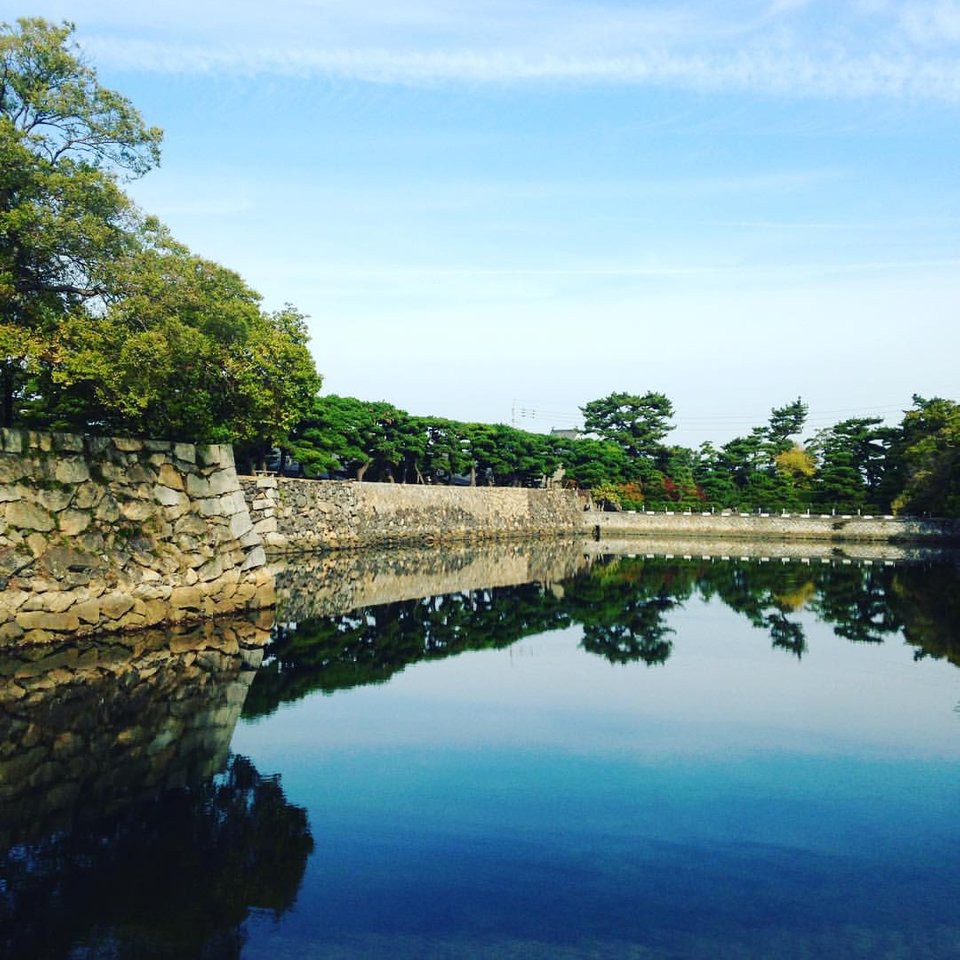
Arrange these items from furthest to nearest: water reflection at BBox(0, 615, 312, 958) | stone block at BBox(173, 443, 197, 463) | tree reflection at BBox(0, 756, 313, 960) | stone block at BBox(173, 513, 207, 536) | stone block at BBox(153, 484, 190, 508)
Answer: stone block at BBox(173, 443, 197, 463) < stone block at BBox(173, 513, 207, 536) < stone block at BBox(153, 484, 190, 508) < water reflection at BBox(0, 615, 312, 958) < tree reflection at BBox(0, 756, 313, 960)

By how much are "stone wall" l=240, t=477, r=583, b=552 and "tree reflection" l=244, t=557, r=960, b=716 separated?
12340 mm

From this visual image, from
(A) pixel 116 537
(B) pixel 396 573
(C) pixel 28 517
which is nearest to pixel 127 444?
(A) pixel 116 537

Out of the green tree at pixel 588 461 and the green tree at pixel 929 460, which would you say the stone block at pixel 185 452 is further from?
the green tree at pixel 588 461

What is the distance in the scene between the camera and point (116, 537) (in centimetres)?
1466

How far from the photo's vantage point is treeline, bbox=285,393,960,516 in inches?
1906

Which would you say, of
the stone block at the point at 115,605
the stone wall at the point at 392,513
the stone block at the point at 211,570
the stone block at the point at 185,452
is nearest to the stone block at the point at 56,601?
the stone block at the point at 115,605

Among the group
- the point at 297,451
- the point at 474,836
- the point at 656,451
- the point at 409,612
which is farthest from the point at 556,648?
the point at 656,451

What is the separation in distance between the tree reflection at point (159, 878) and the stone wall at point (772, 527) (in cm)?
5963

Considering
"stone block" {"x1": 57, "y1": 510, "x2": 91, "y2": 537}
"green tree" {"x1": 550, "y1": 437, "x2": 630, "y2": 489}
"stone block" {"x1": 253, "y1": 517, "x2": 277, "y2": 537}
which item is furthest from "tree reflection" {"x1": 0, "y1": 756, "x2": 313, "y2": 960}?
"green tree" {"x1": 550, "y1": 437, "x2": 630, "y2": 489}

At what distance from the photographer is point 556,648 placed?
51.5 ft

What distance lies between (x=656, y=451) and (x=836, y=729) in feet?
220

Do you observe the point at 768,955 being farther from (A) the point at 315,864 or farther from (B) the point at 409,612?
(B) the point at 409,612

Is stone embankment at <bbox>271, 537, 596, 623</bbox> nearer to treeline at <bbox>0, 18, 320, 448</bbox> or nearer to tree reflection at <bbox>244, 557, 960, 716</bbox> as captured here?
tree reflection at <bbox>244, 557, 960, 716</bbox>

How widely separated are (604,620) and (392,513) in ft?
85.6
